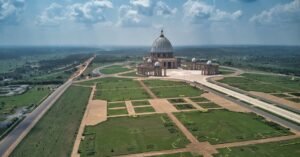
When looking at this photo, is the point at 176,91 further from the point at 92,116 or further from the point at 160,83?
the point at 92,116

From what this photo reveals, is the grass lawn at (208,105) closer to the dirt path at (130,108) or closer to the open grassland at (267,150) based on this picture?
the dirt path at (130,108)

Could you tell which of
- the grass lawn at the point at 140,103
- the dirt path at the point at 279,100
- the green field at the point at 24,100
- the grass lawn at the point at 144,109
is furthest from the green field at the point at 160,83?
the green field at the point at 24,100

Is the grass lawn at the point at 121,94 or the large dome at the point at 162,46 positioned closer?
the grass lawn at the point at 121,94

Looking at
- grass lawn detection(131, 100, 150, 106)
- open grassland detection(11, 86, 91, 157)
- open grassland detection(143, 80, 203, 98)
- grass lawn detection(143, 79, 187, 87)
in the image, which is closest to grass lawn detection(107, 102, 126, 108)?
grass lawn detection(131, 100, 150, 106)

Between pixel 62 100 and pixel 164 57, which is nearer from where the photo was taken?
pixel 62 100

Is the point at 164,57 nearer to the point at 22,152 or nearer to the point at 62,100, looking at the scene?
the point at 62,100

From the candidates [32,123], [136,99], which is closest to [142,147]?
[32,123]
